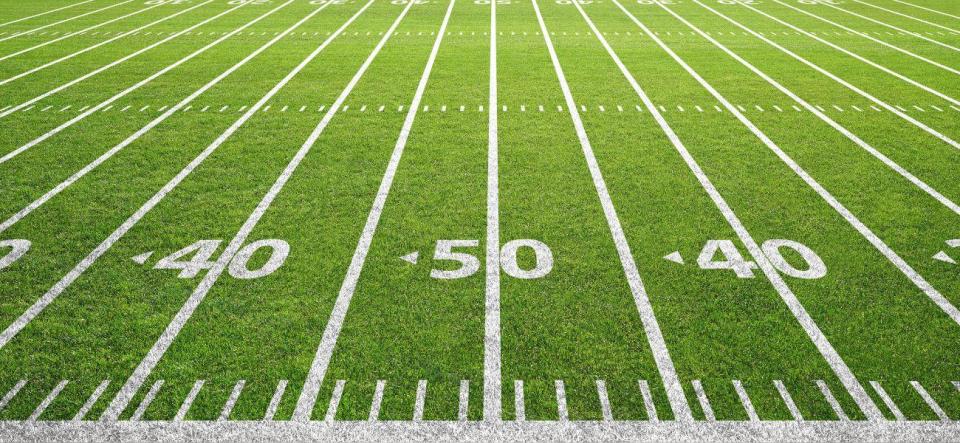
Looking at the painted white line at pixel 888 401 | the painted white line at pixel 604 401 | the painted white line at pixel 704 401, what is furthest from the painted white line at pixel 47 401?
the painted white line at pixel 888 401

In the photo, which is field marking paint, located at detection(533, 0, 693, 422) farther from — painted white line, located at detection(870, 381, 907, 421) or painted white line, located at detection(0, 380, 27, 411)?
painted white line, located at detection(0, 380, 27, 411)

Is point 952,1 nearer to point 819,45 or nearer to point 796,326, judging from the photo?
point 819,45

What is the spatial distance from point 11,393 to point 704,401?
364cm

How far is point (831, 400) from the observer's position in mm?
3395

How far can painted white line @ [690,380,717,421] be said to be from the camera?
330cm

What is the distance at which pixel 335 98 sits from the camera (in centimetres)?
991

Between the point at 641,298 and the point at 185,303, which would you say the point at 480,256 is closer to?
the point at 641,298

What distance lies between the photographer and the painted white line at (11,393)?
3.35 m

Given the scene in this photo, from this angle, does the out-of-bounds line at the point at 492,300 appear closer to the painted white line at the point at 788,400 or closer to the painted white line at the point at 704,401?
the painted white line at the point at 704,401

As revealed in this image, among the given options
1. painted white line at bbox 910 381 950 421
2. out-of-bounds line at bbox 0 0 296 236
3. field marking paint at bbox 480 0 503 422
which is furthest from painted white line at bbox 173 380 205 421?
painted white line at bbox 910 381 950 421

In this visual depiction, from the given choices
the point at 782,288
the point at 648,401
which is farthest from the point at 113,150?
the point at 782,288

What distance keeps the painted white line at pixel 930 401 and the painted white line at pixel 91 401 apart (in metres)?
4.30

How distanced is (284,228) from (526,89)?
6081 millimetres

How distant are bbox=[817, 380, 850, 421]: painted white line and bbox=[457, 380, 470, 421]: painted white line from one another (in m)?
1.87
